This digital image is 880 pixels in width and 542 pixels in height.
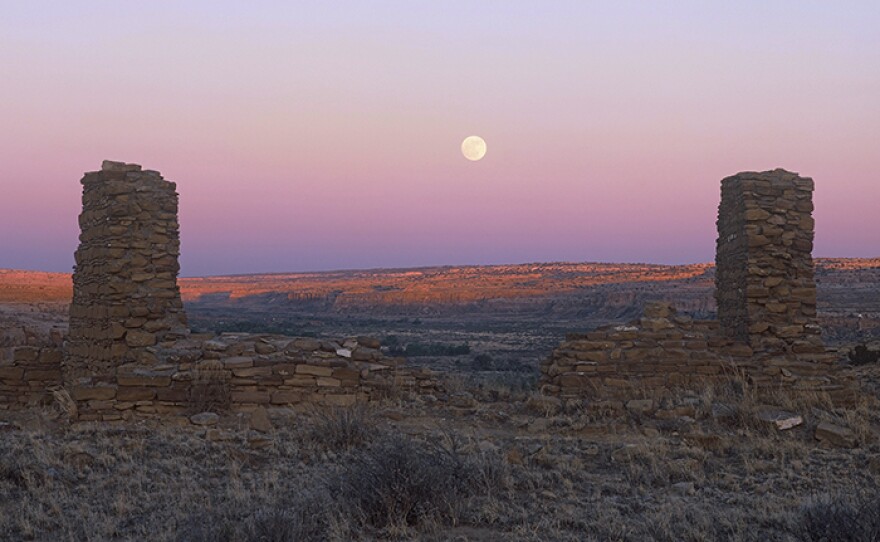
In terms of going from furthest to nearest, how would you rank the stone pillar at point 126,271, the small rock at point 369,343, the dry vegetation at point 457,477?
the small rock at point 369,343 < the stone pillar at point 126,271 < the dry vegetation at point 457,477

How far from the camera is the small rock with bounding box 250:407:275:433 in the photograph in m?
9.31

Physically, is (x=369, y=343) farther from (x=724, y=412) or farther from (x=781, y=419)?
(x=781, y=419)

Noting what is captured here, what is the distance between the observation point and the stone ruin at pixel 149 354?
33.7 ft

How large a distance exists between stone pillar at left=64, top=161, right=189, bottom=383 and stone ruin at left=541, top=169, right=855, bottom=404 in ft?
20.5

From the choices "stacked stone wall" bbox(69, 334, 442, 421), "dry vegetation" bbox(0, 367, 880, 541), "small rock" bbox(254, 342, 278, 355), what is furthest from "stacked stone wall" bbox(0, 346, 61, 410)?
"small rock" bbox(254, 342, 278, 355)

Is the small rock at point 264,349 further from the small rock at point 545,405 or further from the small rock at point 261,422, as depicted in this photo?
the small rock at point 545,405

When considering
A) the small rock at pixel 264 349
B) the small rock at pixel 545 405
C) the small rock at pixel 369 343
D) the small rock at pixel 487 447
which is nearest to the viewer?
the small rock at pixel 487 447

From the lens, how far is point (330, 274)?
12038 centimetres

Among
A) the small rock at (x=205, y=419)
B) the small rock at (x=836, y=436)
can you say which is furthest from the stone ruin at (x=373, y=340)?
the small rock at (x=836, y=436)

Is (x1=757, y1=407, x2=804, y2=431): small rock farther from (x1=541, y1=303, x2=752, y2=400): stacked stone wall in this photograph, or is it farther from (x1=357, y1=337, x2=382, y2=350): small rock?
(x1=357, y1=337, x2=382, y2=350): small rock

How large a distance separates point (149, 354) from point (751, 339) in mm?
9255

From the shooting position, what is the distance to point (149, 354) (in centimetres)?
1134

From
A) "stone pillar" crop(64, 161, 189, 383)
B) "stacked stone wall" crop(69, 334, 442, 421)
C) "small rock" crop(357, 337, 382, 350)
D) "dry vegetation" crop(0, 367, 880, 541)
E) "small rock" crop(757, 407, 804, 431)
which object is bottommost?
"dry vegetation" crop(0, 367, 880, 541)

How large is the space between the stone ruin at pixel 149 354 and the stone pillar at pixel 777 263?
16.8ft
